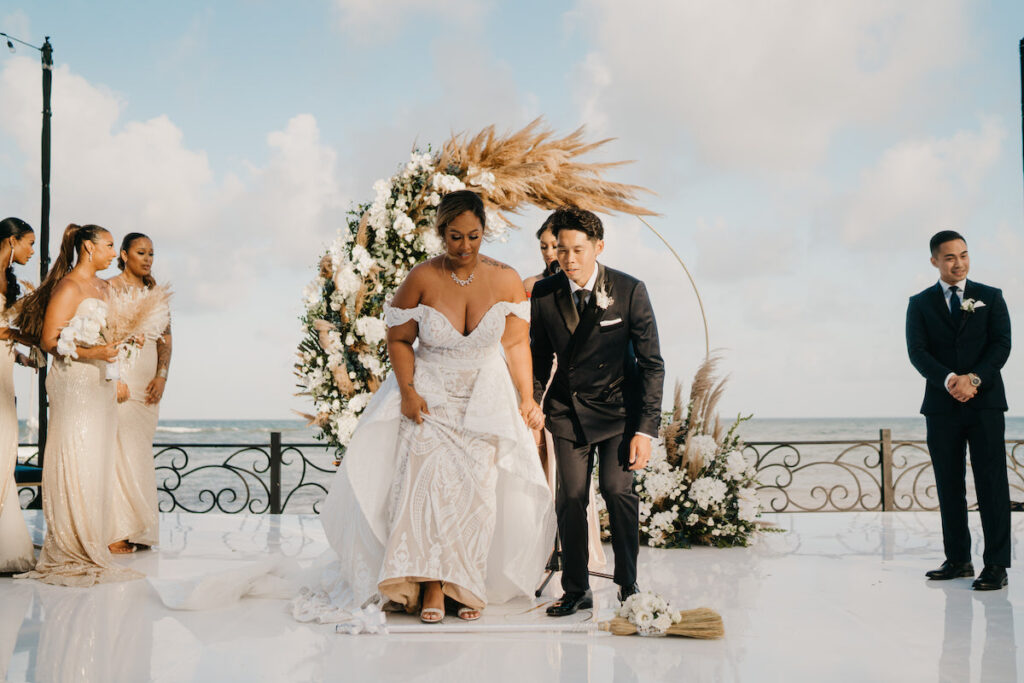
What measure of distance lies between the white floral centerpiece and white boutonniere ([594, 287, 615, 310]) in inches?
65.7

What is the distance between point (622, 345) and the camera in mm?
4312

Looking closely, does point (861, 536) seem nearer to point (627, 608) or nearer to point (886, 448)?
point (886, 448)

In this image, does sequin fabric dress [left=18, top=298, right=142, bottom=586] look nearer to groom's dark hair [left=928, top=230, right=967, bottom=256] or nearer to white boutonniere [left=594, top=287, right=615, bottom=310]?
white boutonniere [left=594, top=287, right=615, bottom=310]

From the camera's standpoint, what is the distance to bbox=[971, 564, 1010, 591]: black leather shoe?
4.80 meters

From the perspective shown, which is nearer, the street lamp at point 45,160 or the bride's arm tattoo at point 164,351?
the bride's arm tattoo at point 164,351

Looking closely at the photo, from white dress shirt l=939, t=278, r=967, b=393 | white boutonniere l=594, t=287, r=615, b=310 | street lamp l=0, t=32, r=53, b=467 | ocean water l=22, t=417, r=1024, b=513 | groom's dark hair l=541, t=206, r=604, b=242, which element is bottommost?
ocean water l=22, t=417, r=1024, b=513

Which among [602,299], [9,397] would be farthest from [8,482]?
[602,299]

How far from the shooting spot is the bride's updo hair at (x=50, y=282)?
5.22 meters

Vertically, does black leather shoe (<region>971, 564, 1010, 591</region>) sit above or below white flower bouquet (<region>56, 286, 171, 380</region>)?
below

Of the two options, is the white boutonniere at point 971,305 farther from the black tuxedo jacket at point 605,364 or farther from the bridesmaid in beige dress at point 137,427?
the bridesmaid in beige dress at point 137,427

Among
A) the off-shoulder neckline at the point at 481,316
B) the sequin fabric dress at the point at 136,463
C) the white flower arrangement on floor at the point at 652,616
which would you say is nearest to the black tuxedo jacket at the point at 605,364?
the off-shoulder neckline at the point at 481,316

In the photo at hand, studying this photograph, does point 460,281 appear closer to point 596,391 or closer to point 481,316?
point 481,316

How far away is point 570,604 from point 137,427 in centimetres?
386

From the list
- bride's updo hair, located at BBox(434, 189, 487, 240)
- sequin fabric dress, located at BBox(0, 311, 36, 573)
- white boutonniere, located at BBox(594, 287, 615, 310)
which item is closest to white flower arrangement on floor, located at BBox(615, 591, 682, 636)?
white boutonniere, located at BBox(594, 287, 615, 310)
